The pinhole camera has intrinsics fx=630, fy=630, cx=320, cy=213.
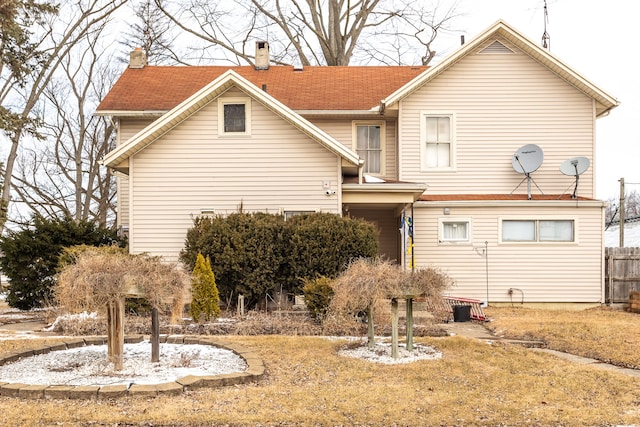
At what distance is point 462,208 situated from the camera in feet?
55.7

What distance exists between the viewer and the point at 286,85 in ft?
69.2

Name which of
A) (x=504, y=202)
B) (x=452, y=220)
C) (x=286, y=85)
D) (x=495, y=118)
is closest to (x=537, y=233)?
(x=504, y=202)

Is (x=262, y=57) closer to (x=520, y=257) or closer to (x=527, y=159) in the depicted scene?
(x=527, y=159)

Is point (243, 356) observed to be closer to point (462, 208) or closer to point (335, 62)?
point (462, 208)

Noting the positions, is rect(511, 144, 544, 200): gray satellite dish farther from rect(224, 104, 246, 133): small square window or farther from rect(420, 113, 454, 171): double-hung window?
rect(224, 104, 246, 133): small square window

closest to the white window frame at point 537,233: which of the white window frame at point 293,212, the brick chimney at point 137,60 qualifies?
Result: the white window frame at point 293,212

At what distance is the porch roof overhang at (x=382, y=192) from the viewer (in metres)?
15.6

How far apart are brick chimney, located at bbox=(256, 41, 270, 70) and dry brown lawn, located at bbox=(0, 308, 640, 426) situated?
14.6 m

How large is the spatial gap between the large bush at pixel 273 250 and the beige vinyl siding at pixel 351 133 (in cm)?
556

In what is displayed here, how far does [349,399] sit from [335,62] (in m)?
25.0

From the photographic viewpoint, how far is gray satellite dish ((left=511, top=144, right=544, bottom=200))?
57.4 feet

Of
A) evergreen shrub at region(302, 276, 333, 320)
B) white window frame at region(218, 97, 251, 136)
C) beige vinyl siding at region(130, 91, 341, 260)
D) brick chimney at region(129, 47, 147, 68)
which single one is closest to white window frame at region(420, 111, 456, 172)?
beige vinyl siding at region(130, 91, 341, 260)

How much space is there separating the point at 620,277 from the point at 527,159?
408cm

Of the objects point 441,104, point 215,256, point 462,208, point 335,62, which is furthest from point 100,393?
point 335,62
